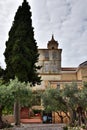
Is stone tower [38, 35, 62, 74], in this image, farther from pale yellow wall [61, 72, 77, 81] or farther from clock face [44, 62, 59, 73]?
pale yellow wall [61, 72, 77, 81]

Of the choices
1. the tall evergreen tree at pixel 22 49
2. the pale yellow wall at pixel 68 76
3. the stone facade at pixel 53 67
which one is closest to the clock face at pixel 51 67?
the stone facade at pixel 53 67

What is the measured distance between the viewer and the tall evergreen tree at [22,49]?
122 ft

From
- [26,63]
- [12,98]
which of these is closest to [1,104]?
[12,98]

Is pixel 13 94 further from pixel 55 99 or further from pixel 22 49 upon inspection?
pixel 22 49

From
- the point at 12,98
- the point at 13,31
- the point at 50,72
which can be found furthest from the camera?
Result: the point at 50,72

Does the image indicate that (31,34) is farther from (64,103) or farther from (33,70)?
(64,103)

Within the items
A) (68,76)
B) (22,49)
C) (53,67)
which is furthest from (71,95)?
(53,67)

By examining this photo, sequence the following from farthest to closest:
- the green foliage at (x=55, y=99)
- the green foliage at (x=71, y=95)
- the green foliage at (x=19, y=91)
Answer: the green foliage at (x=55, y=99) → the green foliage at (x=71, y=95) → the green foliage at (x=19, y=91)

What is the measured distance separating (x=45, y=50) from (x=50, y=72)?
6.69 meters

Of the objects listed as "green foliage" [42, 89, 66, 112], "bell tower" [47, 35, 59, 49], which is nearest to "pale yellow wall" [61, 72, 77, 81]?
"bell tower" [47, 35, 59, 49]

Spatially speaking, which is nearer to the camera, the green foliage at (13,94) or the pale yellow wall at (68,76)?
the green foliage at (13,94)

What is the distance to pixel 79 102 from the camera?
31688 millimetres

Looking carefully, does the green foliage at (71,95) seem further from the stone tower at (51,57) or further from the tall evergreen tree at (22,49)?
the stone tower at (51,57)

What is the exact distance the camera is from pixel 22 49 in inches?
1494
